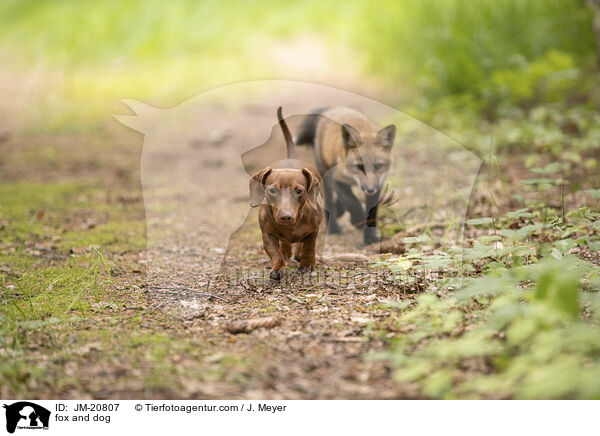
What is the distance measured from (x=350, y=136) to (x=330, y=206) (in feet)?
2.65

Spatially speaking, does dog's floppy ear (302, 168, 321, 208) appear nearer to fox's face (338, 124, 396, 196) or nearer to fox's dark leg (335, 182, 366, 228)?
fox's face (338, 124, 396, 196)

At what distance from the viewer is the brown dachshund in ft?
13.2

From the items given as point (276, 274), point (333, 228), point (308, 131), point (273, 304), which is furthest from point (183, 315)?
point (308, 131)

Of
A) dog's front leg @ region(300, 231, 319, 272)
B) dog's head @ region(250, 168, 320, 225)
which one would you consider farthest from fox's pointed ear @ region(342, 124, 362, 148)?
dog's front leg @ region(300, 231, 319, 272)

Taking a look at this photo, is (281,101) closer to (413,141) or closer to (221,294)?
(413,141)

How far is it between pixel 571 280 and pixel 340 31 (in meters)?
12.8

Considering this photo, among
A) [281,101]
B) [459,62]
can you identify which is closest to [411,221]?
[459,62]

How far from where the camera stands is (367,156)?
535 centimetres

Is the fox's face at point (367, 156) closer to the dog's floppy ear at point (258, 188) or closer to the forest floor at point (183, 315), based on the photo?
the forest floor at point (183, 315)

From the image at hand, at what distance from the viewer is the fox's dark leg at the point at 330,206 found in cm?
564

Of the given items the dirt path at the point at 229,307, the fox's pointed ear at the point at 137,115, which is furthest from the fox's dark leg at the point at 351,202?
the fox's pointed ear at the point at 137,115

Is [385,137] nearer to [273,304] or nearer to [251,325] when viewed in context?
[273,304]

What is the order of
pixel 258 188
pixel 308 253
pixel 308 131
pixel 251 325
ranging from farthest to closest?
1. pixel 308 131
2. pixel 308 253
3. pixel 258 188
4. pixel 251 325
